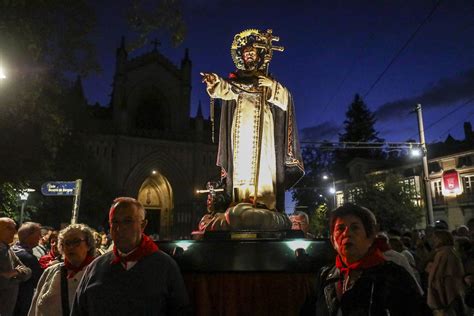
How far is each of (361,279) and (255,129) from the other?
3176mm

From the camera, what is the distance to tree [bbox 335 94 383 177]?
5562 centimetres

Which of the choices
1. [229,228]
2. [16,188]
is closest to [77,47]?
[16,188]

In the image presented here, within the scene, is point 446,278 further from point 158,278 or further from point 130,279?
point 130,279

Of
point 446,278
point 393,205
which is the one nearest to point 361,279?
point 446,278

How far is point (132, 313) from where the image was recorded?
2549 millimetres

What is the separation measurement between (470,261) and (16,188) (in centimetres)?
1391

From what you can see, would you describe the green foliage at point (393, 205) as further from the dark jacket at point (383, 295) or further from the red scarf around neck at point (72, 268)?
the dark jacket at point (383, 295)

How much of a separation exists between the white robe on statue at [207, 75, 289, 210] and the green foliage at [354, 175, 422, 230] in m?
26.6

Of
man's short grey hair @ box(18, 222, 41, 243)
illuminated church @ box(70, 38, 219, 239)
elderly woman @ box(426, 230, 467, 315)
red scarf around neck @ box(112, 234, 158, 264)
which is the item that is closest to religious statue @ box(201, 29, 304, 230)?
red scarf around neck @ box(112, 234, 158, 264)

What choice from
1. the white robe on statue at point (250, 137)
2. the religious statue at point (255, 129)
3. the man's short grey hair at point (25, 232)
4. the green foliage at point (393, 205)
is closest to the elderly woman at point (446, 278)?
the religious statue at point (255, 129)

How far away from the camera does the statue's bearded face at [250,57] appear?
5.45m

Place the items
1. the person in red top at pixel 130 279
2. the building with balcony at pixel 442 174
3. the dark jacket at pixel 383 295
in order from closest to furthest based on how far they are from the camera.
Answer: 1. the dark jacket at pixel 383 295
2. the person in red top at pixel 130 279
3. the building with balcony at pixel 442 174

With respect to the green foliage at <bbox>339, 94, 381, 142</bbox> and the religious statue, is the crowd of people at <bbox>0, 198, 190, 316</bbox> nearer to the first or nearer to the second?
the religious statue

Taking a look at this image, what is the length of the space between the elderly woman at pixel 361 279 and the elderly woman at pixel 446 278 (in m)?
4.69
